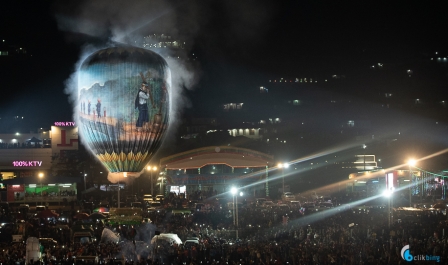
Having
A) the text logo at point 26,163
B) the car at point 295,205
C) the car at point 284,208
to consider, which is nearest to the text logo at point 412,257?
the car at point 284,208

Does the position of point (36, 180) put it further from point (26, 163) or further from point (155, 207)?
point (26, 163)

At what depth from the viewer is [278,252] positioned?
19391 millimetres

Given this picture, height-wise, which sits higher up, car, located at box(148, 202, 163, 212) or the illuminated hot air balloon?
the illuminated hot air balloon

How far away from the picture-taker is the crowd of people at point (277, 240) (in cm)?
1820

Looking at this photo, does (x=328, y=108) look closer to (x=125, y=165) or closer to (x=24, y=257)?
(x=125, y=165)

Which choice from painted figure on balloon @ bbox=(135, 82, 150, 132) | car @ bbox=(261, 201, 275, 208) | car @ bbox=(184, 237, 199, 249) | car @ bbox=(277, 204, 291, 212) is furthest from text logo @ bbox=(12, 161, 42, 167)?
car @ bbox=(184, 237, 199, 249)

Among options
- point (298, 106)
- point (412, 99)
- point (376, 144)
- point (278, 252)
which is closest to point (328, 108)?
point (298, 106)

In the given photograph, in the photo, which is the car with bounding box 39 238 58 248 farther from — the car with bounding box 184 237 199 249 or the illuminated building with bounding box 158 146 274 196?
the illuminated building with bounding box 158 146 274 196

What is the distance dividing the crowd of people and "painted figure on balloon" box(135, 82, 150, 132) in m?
5.34

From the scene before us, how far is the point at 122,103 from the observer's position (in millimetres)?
32594

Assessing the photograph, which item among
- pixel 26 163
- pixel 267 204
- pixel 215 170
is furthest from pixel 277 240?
pixel 26 163

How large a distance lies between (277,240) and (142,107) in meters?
13.4

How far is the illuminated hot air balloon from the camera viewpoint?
32.4 metres

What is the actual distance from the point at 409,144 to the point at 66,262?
55.1 metres
